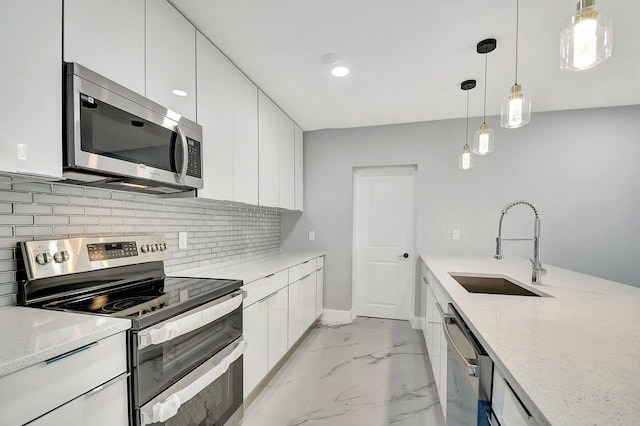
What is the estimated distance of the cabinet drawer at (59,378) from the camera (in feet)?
2.40

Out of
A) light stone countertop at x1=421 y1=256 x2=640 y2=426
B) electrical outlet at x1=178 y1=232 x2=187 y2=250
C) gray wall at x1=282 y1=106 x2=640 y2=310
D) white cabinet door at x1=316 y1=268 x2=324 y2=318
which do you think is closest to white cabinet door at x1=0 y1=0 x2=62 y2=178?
electrical outlet at x1=178 y1=232 x2=187 y2=250

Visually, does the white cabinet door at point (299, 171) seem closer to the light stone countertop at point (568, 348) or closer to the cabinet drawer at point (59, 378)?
the light stone countertop at point (568, 348)

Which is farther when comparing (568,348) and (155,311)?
(155,311)

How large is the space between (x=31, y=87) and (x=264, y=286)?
1618 mm

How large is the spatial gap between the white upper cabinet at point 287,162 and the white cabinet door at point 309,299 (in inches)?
33.8

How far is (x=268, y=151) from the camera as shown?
2844mm

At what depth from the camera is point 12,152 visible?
37.1 inches

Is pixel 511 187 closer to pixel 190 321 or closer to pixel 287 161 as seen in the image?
pixel 287 161

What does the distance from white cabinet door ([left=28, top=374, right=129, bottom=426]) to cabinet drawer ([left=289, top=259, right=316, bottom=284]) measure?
1.70 metres

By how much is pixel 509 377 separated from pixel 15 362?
1255mm

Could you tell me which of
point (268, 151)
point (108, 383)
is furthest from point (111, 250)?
point (268, 151)

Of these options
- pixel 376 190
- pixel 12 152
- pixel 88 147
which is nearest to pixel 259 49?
pixel 88 147

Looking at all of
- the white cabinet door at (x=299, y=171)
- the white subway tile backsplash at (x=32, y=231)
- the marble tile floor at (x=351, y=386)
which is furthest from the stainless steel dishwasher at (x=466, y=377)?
the white cabinet door at (x=299, y=171)

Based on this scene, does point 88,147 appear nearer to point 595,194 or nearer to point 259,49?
point 259,49
